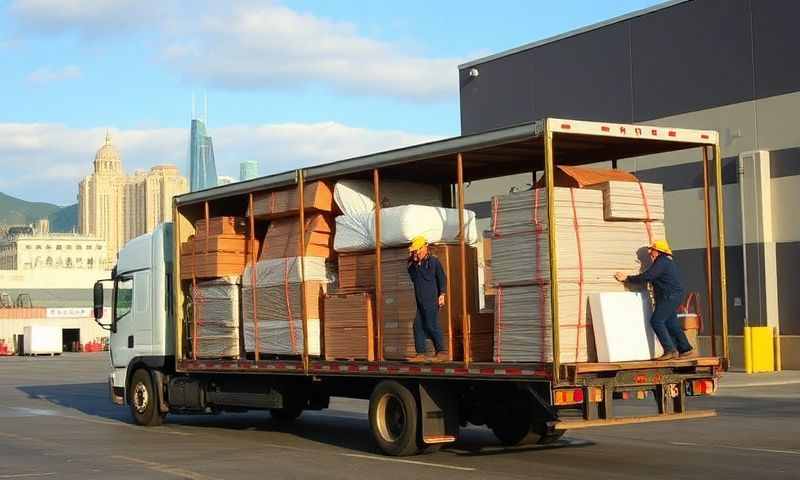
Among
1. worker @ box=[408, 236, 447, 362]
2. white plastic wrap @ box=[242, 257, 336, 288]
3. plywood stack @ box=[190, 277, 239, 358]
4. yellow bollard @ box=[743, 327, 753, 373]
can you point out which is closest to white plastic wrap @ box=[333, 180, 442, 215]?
white plastic wrap @ box=[242, 257, 336, 288]

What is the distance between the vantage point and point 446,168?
14.7 meters

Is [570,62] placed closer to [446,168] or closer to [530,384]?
[446,168]

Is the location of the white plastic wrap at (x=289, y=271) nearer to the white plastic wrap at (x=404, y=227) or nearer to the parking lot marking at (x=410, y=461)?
the white plastic wrap at (x=404, y=227)

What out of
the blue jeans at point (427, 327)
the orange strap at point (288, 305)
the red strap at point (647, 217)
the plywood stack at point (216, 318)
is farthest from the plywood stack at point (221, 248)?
the red strap at point (647, 217)

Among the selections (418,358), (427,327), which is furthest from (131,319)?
(427,327)

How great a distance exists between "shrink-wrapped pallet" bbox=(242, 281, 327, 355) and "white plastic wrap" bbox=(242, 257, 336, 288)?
0.07 metres

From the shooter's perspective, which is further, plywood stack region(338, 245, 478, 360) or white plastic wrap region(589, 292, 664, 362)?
plywood stack region(338, 245, 478, 360)

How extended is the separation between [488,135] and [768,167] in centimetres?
2017

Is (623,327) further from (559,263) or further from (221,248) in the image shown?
A: (221,248)

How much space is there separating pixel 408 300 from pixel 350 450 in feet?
7.62

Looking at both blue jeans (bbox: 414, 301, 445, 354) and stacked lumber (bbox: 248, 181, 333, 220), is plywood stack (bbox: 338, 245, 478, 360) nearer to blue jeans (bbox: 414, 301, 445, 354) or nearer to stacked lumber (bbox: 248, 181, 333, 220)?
blue jeans (bbox: 414, 301, 445, 354)

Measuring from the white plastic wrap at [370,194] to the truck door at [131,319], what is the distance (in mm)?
5319

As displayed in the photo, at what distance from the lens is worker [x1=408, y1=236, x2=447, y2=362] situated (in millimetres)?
12930

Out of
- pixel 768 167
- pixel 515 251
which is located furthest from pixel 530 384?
pixel 768 167
